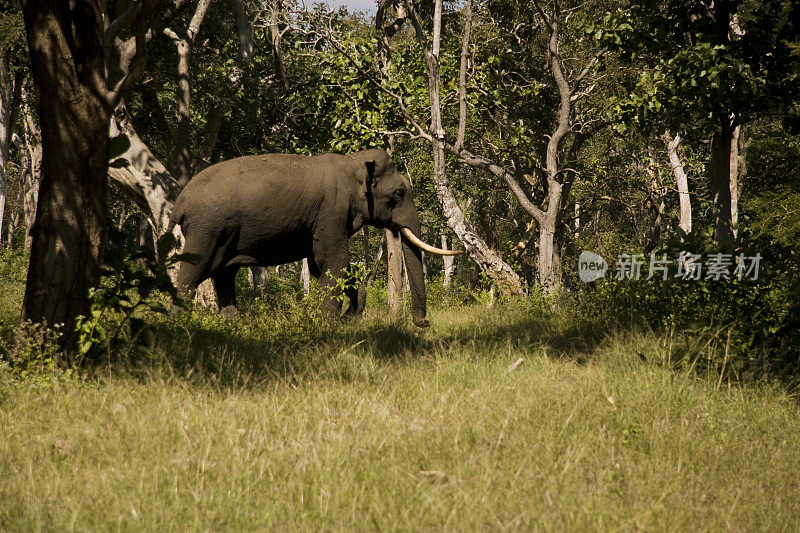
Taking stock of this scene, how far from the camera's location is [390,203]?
35.0 ft

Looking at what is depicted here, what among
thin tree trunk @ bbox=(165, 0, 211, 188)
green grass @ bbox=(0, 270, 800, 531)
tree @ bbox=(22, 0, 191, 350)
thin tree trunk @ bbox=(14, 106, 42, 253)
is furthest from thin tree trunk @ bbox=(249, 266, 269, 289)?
tree @ bbox=(22, 0, 191, 350)

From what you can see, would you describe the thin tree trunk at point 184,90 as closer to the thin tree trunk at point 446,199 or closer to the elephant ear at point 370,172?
the thin tree trunk at point 446,199

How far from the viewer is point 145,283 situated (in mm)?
6316

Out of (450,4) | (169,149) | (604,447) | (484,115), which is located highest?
(450,4)

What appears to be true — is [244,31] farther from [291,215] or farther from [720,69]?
[720,69]

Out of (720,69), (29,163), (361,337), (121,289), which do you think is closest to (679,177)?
(720,69)

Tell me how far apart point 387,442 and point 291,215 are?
5652 mm

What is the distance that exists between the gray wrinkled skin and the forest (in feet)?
0.12

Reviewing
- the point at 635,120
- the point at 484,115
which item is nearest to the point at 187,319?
the point at 635,120

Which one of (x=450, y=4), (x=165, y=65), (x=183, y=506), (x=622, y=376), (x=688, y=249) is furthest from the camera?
(x=450, y=4)

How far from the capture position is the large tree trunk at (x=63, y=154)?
20.2ft

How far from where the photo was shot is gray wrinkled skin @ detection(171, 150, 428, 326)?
31.5ft

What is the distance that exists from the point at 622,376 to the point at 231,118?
10.8 metres

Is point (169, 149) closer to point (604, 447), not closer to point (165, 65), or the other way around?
point (165, 65)
